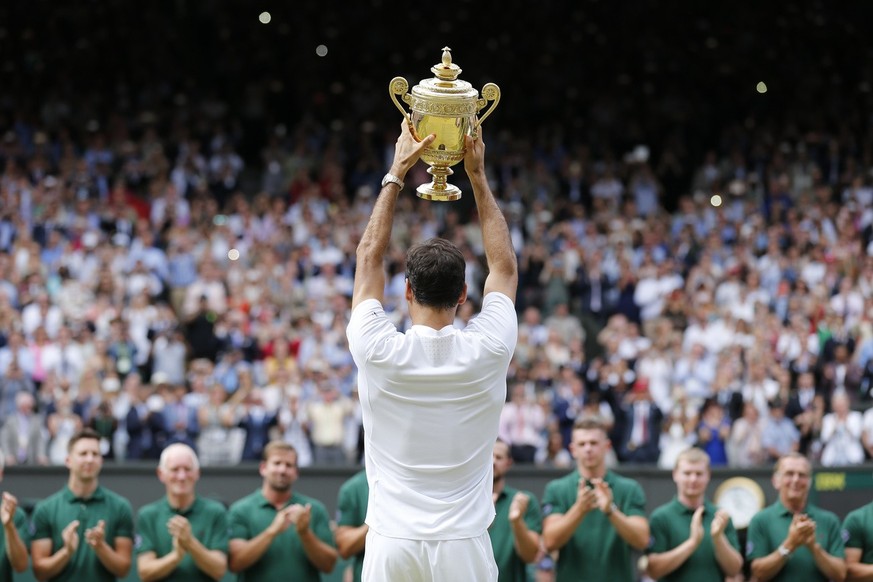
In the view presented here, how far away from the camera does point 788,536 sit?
29.8ft

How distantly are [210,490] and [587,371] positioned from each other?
19.0ft

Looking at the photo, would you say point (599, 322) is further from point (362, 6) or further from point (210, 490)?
point (362, 6)

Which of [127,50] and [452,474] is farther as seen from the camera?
[127,50]

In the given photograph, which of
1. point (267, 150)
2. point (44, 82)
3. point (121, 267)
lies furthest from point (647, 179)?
point (44, 82)

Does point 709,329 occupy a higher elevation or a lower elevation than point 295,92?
lower

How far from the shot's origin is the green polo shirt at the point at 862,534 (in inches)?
375

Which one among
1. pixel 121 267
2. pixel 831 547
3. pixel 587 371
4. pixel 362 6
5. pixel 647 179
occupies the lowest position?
pixel 831 547

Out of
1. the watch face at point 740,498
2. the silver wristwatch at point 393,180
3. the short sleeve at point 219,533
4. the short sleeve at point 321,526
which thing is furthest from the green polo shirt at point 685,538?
the silver wristwatch at point 393,180

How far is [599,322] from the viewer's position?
20094 millimetres

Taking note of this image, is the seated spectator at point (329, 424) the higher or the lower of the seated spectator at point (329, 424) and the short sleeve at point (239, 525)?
the higher

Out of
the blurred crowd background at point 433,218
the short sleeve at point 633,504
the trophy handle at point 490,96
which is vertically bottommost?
the short sleeve at point 633,504

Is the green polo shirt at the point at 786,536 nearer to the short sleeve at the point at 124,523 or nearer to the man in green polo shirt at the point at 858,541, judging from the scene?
the man in green polo shirt at the point at 858,541

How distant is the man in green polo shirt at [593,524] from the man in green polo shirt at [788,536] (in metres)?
0.77

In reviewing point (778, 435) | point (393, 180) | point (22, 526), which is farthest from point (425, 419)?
point (778, 435)
